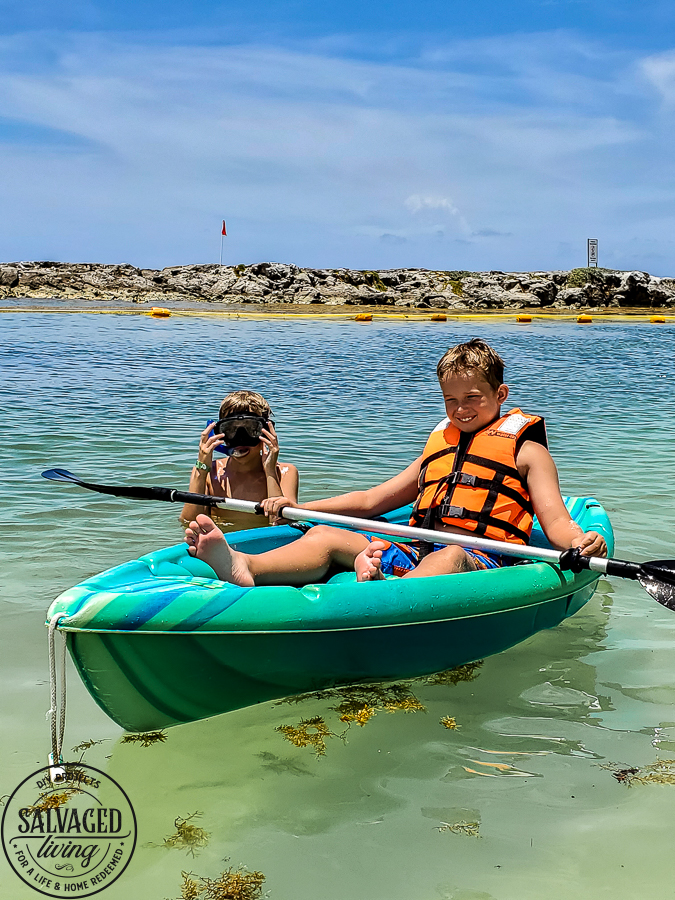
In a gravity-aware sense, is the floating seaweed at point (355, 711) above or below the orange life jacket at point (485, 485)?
below

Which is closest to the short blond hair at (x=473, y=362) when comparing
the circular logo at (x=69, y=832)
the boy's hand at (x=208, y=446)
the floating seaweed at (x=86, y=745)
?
the boy's hand at (x=208, y=446)

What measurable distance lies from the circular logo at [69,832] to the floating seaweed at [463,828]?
2.91ft

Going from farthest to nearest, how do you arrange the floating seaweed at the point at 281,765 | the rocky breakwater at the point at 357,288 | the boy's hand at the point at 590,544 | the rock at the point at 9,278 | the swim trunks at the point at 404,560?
the rock at the point at 9,278
the rocky breakwater at the point at 357,288
the swim trunks at the point at 404,560
the boy's hand at the point at 590,544
the floating seaweed at the point at 281,765

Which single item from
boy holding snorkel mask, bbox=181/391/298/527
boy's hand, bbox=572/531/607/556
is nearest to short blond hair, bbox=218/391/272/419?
boy holding snorkel mask, bbox=181/391/298/527

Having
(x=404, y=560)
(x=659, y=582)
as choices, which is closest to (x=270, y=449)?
(x=404, y=560)

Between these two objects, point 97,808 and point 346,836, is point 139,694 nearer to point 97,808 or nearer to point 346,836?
point 97,808

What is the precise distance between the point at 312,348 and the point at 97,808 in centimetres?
1654

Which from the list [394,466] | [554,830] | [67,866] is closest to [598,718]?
[554,830]

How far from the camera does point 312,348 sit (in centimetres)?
1872

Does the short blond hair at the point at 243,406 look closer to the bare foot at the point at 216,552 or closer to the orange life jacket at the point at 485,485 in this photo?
the orange life jacket at the point at 485,485

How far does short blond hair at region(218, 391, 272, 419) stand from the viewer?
4.44 m

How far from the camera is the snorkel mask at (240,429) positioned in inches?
170

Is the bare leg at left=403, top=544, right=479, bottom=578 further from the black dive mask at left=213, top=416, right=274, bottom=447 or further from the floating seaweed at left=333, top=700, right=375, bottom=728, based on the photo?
the black dive mask at left=213, top=416, right=274, bottom=447

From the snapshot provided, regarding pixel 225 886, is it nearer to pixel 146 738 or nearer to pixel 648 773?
pixel 146 738
